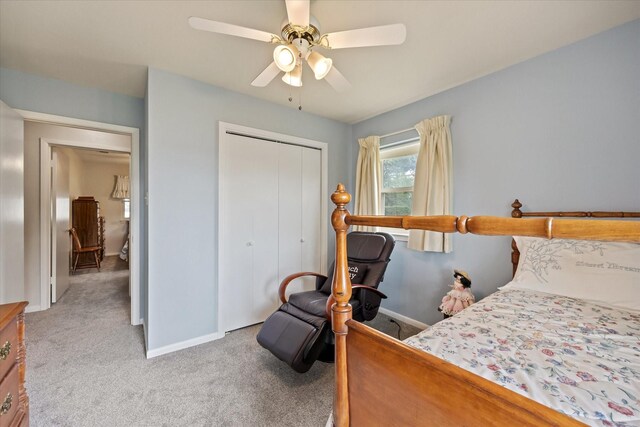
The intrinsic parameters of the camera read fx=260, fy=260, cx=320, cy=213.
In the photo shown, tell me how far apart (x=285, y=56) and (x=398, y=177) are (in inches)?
84.6

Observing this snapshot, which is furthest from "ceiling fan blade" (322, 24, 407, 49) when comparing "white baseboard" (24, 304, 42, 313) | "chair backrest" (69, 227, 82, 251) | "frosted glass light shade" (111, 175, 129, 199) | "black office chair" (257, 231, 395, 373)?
"frosted glass light shade" (111, 175, 129, 199)

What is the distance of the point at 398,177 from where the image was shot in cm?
319

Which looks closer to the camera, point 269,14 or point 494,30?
point 269,14

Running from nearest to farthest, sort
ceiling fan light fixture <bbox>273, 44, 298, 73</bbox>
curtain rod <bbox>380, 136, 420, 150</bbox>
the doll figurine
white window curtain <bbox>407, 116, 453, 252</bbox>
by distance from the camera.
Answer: ceiling fan light fixture <bbox>273, 44, 298, 73</bbox> < the doll figurine < white window curtain <bbox>407, 116, 453, 252</bbox> < curtain rod <bbox>380, 136, 420, 150</bbox>

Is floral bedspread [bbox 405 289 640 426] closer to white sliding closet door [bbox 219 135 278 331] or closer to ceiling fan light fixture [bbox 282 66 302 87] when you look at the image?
ceiling fan light fixture [bbox 282 66 302 87]

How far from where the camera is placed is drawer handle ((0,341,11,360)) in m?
1.02

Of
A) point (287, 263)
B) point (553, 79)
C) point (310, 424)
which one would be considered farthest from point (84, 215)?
point (553, 79)

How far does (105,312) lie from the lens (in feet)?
10.1

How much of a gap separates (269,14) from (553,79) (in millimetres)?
2108

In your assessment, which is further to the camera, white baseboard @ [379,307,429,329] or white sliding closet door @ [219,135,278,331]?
white baseboard @ [379,307,429,329]

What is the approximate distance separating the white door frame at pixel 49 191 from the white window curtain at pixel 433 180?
2900mm

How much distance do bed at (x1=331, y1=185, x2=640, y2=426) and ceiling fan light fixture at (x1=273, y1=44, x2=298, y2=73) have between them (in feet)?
2.99

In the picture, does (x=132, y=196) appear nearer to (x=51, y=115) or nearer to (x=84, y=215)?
(x=51, y=115)

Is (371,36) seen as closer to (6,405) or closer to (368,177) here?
(368,177)
